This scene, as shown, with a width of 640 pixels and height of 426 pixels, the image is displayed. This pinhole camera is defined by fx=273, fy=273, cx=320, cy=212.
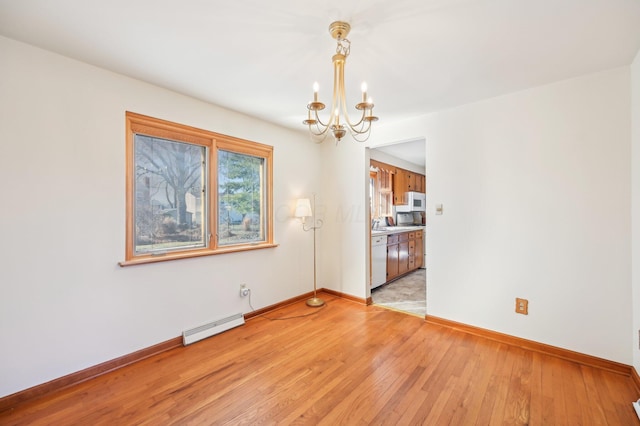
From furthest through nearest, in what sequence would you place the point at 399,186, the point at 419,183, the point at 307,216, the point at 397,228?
the point at 419,183 < the point at 399,186 < the point at 397,228 < the point at 307,216

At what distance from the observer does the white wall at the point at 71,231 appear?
184cm

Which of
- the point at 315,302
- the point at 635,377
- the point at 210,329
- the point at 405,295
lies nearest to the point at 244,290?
the point at 210,329

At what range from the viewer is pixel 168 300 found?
258 cm

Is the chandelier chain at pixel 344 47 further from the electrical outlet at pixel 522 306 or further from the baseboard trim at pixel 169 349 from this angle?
the baseboard trim at pixel 169 349

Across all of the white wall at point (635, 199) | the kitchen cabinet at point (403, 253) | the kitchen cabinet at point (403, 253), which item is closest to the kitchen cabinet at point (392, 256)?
the kitchen cabinet at point (403, 253)

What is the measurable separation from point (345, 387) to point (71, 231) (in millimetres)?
2353

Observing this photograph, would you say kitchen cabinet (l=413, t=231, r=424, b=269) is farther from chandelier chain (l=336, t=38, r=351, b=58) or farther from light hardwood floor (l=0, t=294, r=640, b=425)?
chandelier chain (l=336, t=38, r=351, b=58)

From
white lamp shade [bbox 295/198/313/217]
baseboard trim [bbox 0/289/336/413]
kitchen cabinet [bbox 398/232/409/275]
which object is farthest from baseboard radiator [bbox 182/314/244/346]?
kitchen cabinet [bbox 398/232/409/275]

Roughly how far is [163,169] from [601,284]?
3.96 meters

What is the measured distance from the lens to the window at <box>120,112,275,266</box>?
2.46 meters

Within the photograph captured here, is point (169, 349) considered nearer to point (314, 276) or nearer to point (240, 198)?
point (240, 198)

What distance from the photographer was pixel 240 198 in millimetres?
3289

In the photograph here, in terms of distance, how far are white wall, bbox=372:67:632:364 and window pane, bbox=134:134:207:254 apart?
8.51ft

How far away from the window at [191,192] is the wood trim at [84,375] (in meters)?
0.80
